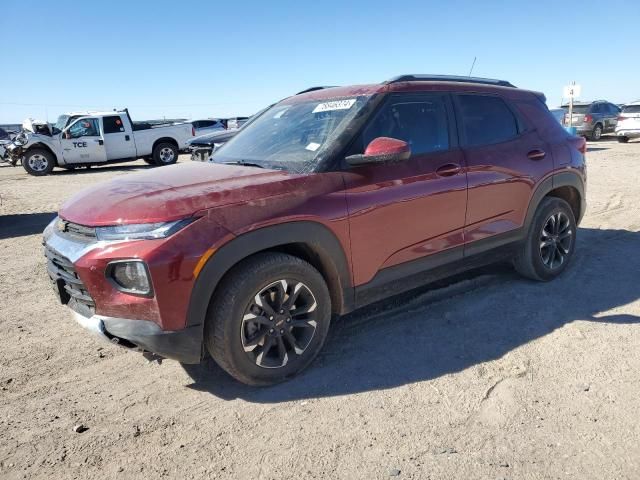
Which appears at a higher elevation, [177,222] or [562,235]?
[177,222]

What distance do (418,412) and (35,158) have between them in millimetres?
16872

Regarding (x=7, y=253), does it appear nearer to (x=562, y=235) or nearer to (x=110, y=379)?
(x=110, y=379)

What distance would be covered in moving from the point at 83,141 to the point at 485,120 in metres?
15.6

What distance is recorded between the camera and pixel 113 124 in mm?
16719

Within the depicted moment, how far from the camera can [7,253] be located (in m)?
6.25

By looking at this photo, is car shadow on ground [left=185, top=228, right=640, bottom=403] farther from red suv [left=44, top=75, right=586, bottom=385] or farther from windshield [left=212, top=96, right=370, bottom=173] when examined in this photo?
windshield [left=212, top=96, right=370, bottom=173]

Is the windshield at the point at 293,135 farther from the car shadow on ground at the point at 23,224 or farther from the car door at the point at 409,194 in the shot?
the car shadow on ground at the point at 23,224

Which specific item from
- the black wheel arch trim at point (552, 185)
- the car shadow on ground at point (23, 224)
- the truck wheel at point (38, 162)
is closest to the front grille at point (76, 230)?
the black wheel arch trim at point (552, 185)

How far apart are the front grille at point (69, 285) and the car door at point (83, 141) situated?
591 inches

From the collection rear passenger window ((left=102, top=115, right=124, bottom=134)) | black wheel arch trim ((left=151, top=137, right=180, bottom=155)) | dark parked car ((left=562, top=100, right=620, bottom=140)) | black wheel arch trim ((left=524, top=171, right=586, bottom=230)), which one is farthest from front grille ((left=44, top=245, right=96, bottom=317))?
dark parked car ((left=562, top=100, right=620, bottom=140))

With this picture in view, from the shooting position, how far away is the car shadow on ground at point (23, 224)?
24.4ft

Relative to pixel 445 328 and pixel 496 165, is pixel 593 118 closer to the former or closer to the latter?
pixel 496 165

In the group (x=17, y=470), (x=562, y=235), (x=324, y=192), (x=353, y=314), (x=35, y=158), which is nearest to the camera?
(x=17, y=470)

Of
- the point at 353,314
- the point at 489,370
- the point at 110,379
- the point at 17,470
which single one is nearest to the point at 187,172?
the point at 110,379
